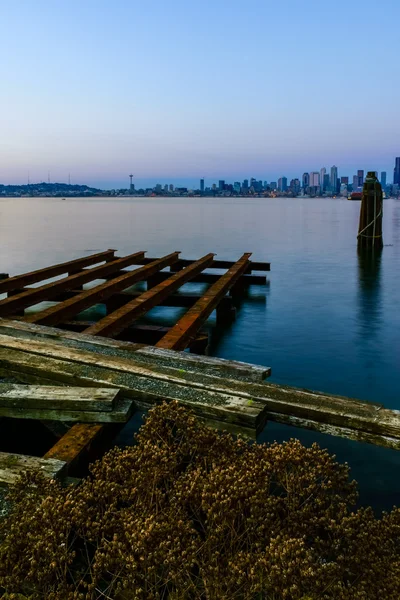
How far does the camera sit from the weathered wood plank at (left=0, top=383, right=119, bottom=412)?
4.88 meters

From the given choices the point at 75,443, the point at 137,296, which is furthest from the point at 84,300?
the point at 75,443

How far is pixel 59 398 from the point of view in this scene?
4938 mm

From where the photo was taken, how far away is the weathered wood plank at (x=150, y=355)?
243 inches

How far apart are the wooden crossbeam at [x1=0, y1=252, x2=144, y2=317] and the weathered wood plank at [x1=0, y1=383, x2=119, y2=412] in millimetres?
6084

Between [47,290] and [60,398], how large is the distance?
335 inches

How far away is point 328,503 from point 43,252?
114 feet

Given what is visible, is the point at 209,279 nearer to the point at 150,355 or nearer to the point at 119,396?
the point at 150,355

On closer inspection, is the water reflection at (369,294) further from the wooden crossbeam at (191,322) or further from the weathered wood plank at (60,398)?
the weathered wood plank at (60,398)

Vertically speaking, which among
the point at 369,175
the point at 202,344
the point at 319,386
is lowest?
the point at 319,386

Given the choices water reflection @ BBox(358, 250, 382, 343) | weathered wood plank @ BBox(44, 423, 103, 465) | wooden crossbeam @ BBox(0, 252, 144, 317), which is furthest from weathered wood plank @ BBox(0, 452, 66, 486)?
water reflection @ BBox(358, 250, 382, 343)

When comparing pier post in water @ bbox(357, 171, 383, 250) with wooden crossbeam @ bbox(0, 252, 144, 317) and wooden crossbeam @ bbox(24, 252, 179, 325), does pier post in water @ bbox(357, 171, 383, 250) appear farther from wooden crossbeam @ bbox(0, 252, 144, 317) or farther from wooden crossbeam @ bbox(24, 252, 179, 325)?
wooden crossbeam @ bbox(24, 252, 179, 325)

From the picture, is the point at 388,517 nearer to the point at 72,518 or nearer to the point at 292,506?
the point at 292,506

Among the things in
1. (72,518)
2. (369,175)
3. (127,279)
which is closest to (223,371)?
(72,518)

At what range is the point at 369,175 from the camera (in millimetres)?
30703
